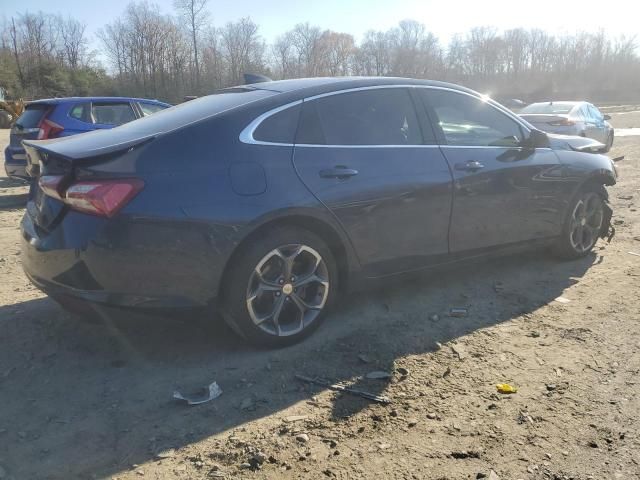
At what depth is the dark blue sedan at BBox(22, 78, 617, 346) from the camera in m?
3.05

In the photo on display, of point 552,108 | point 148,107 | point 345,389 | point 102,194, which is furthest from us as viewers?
point 552,108

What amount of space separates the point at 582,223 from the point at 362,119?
9.03 feet

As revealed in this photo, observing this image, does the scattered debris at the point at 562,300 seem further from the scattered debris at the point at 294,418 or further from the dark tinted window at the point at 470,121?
the scattered debris at the point at 294,418

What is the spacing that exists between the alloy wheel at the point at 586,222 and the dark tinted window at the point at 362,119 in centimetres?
211

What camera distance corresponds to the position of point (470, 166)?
431 cm

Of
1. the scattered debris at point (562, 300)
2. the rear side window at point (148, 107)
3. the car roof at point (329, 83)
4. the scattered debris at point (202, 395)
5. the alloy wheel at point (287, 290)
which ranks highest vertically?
the rear side window at point (148, 107)

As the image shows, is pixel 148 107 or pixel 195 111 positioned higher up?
pixel 148 107

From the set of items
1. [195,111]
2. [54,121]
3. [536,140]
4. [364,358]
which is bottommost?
[364,358]

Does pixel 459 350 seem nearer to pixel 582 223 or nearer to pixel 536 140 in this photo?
pixel 536 140

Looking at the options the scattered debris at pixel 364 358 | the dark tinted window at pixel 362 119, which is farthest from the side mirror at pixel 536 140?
the scattered debris at pixel 364 358

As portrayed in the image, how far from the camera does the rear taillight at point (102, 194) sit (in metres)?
2.98

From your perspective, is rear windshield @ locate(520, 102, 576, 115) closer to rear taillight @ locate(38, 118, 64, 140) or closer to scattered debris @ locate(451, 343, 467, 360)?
rear taillight @ locate(38, 118, 64, 140)

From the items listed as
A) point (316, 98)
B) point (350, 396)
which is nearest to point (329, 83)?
point (316, 98)

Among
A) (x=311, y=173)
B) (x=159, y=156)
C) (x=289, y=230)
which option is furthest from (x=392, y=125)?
(x=159, y=156)
